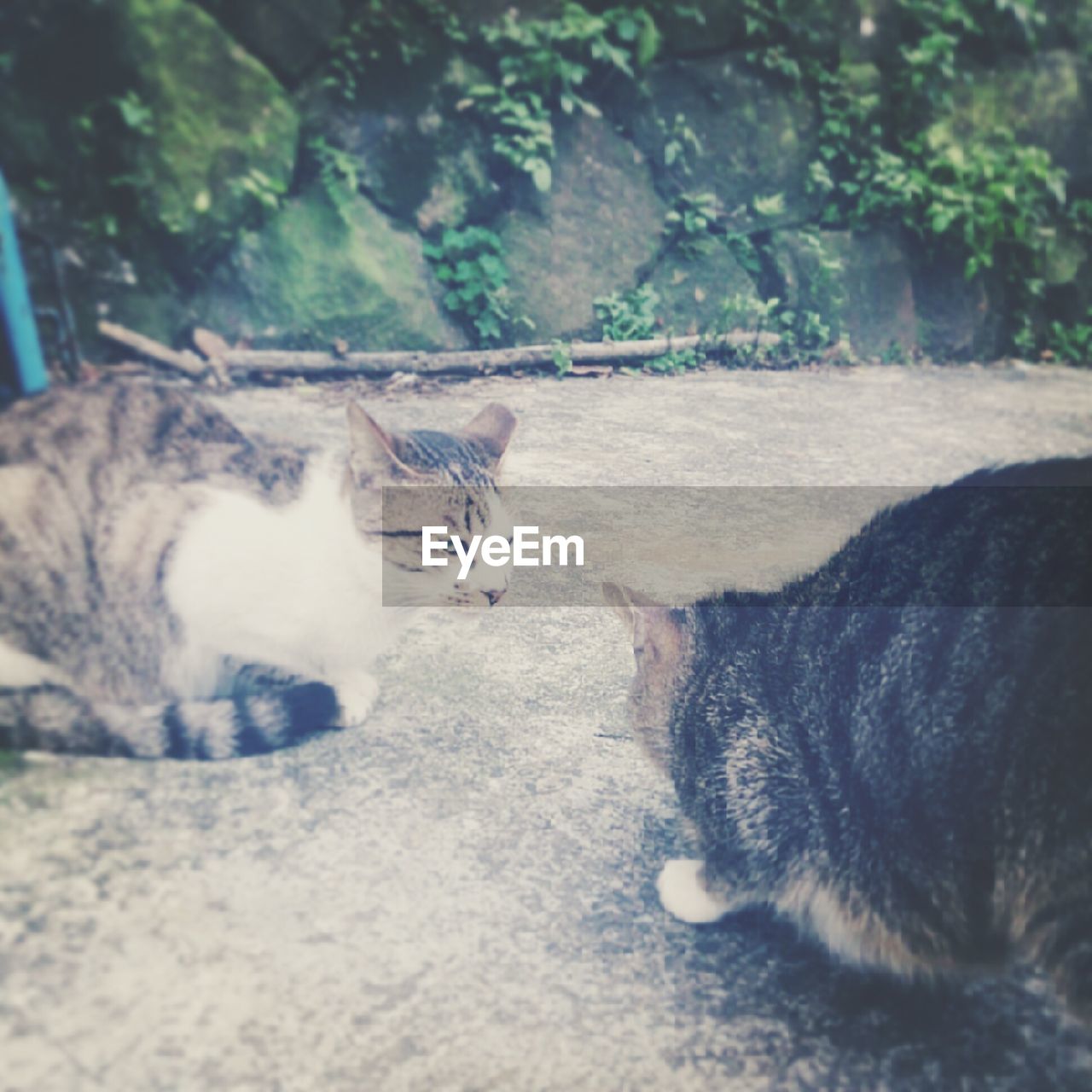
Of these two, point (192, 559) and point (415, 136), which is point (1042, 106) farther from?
point (192, 559)

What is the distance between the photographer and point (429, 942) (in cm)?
71

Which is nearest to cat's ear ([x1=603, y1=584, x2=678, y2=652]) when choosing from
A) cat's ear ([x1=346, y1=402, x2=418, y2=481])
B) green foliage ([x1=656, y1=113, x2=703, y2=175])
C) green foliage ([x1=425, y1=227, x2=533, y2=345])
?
cat's ear ([x1=346, y1=402, x2=418, y2=481])

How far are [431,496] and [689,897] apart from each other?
61 centimetres

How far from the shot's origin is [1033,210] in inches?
51.8

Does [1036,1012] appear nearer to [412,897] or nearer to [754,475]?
[412,897]

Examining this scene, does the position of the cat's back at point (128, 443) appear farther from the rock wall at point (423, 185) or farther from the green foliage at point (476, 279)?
the green foliage at point (476, 279)

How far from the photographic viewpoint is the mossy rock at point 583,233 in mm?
1155

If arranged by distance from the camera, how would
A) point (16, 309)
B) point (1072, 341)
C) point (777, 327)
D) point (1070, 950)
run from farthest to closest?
point (1072, 341) < point (777, 327) < point (16, 309) < point (1070, 950)

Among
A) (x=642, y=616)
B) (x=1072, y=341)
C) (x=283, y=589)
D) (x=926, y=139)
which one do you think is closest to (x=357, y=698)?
(x=283, y=589)

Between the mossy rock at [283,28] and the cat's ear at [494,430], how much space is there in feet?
1.64

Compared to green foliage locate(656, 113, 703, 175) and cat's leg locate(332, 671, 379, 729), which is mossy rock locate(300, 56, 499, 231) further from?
cat's leg locate(332, 671, 379, 729)

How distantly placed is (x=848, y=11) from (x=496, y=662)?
3.67 feet

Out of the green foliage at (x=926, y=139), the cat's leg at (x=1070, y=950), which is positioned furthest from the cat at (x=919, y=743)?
the green foliage at (x=926, y=139)

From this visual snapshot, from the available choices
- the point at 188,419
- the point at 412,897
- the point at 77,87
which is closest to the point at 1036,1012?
the point at 412,897
